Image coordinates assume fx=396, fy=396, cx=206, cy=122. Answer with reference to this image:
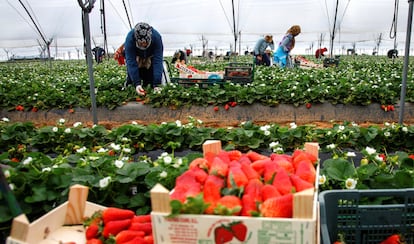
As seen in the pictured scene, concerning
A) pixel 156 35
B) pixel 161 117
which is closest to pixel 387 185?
pixel 156 35

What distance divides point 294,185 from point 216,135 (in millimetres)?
2183

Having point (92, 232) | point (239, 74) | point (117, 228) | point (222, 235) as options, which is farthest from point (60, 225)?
point (239, 74)

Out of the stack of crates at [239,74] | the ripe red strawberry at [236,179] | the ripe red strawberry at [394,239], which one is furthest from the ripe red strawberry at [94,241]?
the stack of crates at [239,74]

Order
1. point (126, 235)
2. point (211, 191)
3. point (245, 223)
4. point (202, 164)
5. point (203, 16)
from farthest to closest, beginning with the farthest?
point (203, 16), point (202, 164), point (126, 235), point (211, 191), point (245, 223)

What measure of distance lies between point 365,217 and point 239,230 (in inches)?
25.7

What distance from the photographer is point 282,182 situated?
4.85ft

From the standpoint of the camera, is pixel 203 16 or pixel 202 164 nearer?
pixel 202 164

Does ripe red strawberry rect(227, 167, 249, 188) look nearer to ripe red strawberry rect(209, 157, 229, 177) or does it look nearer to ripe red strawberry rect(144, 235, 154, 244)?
ripe red strawberry rect(209, 157, 229, 177)

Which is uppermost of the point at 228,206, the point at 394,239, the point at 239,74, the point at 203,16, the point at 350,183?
the point at 203,16

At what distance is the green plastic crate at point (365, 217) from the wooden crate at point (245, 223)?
359 millimetres

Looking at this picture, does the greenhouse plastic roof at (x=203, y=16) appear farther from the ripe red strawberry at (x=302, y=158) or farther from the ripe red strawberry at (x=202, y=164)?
the ripe red strawberry at (x=202, y=164)

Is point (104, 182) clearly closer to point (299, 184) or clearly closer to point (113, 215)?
point (113, 215)

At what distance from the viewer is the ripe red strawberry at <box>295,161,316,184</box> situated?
5.15ft

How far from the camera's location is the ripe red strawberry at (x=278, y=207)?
1351 mm
